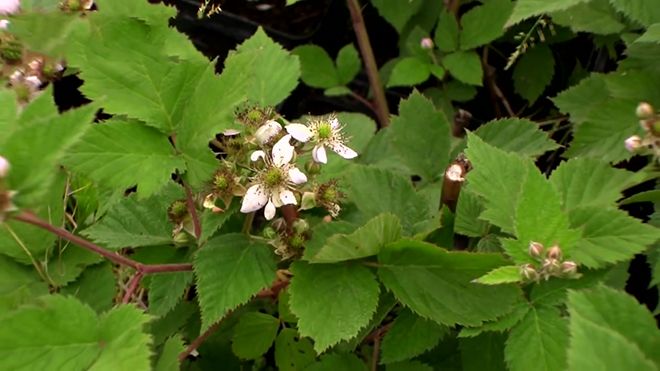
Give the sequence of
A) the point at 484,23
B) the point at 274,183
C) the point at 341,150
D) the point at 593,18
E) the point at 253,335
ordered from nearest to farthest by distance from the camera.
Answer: the point at 274,183 < the point at 341,150 < the point at 253,335 < the point at 593,18 < the point at 484,23

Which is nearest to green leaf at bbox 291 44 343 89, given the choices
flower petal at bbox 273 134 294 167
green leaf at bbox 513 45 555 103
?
green leaf at bbox 513 45 555 103

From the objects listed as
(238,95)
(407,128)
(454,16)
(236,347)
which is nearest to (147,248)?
(236,347)

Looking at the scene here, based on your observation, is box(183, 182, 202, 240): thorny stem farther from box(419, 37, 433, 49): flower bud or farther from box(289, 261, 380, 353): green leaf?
box(419, 37, 433, 49): flower bud

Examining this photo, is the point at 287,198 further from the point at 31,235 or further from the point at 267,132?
the point at 31,235

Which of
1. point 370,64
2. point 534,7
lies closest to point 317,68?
point 370,64

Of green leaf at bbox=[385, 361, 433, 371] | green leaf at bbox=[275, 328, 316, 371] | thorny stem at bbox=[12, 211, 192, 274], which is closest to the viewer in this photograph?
thorny stem at bbox=[12, 211, 192, 274]

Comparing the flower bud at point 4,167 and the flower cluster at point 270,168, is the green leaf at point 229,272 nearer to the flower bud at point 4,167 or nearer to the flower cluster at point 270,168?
the flower cluster at point 270,168

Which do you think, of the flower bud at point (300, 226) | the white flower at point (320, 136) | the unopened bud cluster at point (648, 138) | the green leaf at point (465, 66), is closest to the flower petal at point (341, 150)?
→ the white flower at point (320, 136)
